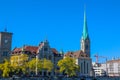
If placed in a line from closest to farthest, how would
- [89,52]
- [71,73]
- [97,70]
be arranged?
[71,73] < [89,52] < [97,70]

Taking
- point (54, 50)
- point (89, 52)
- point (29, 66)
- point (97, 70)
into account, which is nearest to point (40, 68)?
point (29, 66)

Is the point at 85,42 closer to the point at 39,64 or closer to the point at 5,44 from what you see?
the point at 39,64

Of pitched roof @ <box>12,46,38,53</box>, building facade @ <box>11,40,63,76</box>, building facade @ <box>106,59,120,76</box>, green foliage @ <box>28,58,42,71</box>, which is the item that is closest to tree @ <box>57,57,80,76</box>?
green foliage @ <box>28,58,42,71</box>

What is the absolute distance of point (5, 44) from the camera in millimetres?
83688

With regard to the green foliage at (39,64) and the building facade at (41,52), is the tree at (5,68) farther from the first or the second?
the building facade at (41,52)

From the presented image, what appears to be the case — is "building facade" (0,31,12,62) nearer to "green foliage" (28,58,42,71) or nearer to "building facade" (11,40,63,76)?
"green foliage" (28,58,42,71)

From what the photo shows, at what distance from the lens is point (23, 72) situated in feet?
275

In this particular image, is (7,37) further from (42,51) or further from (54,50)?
(54,50)

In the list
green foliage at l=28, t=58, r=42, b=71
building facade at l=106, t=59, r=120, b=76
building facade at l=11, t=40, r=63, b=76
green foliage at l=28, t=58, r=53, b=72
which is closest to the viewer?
green foliage at l=28, t=58, r=42, b=71

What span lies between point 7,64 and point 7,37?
34.8 ft

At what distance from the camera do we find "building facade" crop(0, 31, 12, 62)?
83162 millimetres

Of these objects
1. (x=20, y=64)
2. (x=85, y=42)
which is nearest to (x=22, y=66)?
(x=20, y=64)

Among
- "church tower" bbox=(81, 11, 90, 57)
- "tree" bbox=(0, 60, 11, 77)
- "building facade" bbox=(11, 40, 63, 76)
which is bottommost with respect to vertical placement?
"tree" bbox=(0, 60, 11, 77)

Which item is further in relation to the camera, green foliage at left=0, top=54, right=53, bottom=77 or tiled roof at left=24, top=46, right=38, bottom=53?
tiled roof at left=24, top=46, right=38, bottom=53
